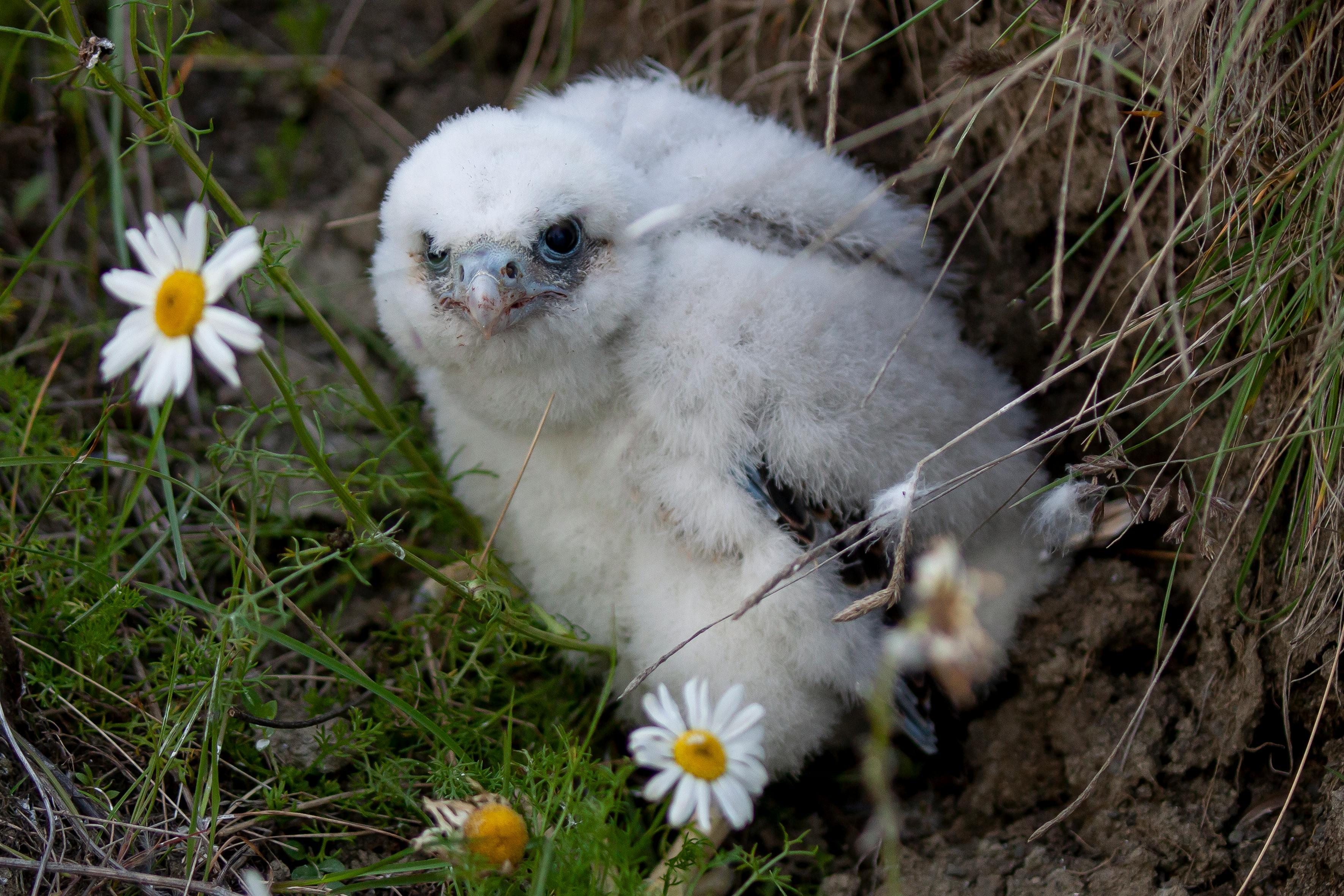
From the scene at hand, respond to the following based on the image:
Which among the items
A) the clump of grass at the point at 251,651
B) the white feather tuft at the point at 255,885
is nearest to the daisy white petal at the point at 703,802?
the clump of grass at the point at 251,651

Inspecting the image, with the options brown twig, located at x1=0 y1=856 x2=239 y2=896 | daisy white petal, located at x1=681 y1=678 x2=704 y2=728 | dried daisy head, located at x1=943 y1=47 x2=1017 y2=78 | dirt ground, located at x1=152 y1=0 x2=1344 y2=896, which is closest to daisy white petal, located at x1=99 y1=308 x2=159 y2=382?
A: brown twig, located at x1=0 y1=856 x2=239 y2=896

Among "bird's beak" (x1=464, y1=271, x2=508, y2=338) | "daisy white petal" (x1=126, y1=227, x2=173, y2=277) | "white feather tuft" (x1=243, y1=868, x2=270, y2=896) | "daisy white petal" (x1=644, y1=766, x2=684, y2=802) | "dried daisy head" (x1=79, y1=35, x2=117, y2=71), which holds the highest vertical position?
"dried daisy head" (x1=79, y1=35, x2=117, y2=71)

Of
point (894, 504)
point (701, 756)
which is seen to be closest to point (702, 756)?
point (701, 756)

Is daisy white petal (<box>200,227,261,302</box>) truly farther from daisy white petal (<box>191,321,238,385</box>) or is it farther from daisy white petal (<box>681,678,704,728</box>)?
daisy white petal (<box>681,678,704,728</box>)

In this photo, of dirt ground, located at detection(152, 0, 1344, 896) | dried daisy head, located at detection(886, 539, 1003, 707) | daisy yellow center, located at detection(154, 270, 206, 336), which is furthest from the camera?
dirt ground, located at detection(152, 0, 1344, 896)

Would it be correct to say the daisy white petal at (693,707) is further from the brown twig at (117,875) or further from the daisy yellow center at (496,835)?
the brown twig at (117,875)

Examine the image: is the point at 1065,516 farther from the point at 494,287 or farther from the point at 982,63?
the point at 494,287
